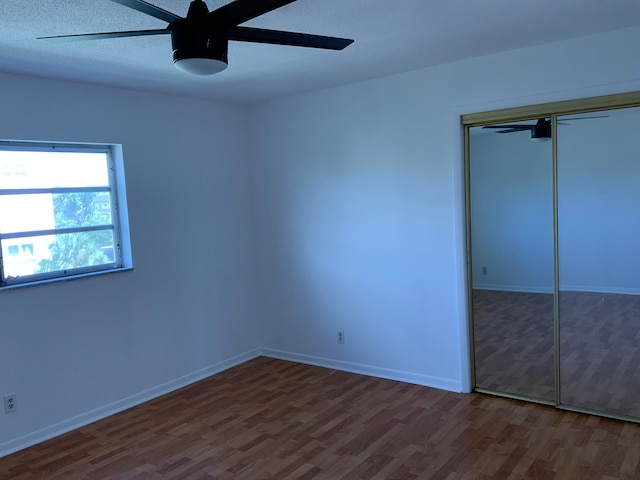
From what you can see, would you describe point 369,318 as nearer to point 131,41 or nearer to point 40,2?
point 131,41

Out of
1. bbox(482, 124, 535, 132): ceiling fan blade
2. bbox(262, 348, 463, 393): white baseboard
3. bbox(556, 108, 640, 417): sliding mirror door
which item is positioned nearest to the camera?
bbox(556, 108, 640, 417): sliding mirror door

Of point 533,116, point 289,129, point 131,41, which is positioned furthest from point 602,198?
point 131,41

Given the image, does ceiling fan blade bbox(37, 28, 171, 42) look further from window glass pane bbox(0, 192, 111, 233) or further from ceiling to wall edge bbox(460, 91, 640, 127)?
ceiling to wall edge bbox(460, 91, 640, 127)

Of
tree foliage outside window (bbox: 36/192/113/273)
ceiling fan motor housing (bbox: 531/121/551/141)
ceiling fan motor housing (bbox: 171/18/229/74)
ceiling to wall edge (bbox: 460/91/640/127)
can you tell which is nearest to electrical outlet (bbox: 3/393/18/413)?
tree foliage outside window (bbox: 36/192/113/273)

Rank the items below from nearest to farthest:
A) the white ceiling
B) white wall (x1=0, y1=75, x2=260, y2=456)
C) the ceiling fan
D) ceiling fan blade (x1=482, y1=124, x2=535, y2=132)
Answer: the ceiling fan
the white ceiling
white wall (x1=0, y1=75, x2=260, y2=456)
ceiling fan blade (x1=482, y1=124, x2=535, y2=132)

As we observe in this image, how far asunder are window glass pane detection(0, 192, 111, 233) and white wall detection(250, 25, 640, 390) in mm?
1564

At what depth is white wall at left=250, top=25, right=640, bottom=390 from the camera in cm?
343

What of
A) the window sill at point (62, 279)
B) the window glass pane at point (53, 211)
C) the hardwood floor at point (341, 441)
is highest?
the window glass pane at point (53, 211)

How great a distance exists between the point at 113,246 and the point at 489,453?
3.08 metres

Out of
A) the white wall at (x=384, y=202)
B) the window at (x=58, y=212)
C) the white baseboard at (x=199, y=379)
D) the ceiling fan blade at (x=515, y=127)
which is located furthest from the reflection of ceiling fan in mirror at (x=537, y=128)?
the window at (x=58, y=212)

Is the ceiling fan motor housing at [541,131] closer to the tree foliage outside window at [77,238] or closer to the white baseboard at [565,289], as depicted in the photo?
the white baseboard at [565,289]

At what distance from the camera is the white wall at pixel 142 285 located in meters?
3.36

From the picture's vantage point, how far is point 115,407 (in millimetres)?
3844

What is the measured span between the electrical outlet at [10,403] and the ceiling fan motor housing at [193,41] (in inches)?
103
